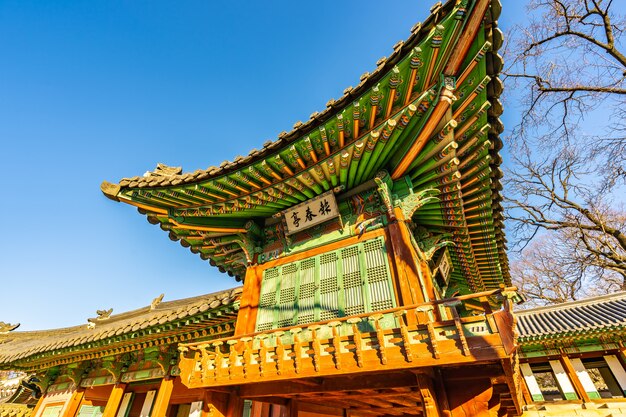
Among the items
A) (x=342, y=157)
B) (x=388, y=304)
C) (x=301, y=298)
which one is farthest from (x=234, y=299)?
(x=342, y=157)

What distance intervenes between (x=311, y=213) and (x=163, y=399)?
20.9 feet

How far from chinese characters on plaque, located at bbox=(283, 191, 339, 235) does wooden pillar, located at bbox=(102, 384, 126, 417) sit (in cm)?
738

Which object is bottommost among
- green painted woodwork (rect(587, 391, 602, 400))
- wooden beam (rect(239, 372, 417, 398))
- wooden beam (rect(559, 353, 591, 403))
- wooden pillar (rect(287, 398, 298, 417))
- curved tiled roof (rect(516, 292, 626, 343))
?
wooden pillar (rect(287, 398, 298, 417))

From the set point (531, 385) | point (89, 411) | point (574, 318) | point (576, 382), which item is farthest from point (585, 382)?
point (89, 411)

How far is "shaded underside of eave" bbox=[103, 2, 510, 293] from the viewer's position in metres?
5.13

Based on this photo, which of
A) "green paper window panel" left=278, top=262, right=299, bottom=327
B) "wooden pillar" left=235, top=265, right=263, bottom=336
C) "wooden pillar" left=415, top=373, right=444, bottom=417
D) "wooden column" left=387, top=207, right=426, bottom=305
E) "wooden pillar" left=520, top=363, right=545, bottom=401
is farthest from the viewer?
"wooden pillar" left=520, top=363, right=545, bottom=401

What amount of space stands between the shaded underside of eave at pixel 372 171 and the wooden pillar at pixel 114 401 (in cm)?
488

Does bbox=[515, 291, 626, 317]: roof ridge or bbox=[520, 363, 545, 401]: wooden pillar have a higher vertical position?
bbox=[515, 291, 626, 317]: roof ridge

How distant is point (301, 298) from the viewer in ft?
23.8

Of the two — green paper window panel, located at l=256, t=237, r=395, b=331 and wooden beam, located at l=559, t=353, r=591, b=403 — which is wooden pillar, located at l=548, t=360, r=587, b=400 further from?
green paper window panel, located at l=256, t=237, r=395, b=331

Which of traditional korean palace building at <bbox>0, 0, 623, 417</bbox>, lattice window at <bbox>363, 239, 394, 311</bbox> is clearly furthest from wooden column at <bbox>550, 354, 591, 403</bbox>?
lattice window at <bbox>363, 239, 394, 311</bbox>

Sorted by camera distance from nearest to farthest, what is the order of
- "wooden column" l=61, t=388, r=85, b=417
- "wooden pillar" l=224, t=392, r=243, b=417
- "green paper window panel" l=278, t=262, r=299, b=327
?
"wooden pillar" l=224, t=392, r=243, b=417
"green paper window panel" l=278, t=262, r=299, b=327
"wooden column" l=61, t=388, r=85, b=417

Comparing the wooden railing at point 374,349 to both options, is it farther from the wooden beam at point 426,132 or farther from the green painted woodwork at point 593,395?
the green painted woodwork at point 593,395

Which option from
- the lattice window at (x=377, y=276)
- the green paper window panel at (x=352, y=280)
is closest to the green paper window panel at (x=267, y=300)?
the green paper window panel at (x=352, y=280)
